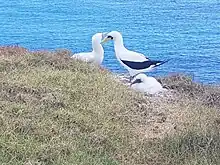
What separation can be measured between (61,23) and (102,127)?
9.95m

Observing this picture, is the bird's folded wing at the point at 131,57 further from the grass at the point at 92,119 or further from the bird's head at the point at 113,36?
the grass at the point at 92,119

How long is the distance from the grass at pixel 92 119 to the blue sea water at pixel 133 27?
3059 mm

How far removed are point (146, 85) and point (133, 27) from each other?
291 inches

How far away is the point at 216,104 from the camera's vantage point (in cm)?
775

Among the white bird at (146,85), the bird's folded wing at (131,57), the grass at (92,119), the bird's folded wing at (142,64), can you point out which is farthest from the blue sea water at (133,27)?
the grass at (92,119)

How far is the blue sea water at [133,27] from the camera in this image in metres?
12.4

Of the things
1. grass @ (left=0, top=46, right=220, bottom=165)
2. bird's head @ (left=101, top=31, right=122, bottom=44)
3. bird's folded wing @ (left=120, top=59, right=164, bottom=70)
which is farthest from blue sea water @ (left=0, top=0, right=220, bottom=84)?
grass @ (left=0, top=46, right=220, bottom=165)

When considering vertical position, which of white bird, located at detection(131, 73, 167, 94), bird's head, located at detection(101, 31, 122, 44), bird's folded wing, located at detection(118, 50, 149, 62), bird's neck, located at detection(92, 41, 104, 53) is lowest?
white bird, located at detection(131, 73, 167, 94)

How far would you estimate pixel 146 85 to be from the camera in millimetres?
8211

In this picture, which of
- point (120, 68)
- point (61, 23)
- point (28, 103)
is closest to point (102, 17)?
point (61, 23)

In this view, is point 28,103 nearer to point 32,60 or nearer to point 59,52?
point 32,60

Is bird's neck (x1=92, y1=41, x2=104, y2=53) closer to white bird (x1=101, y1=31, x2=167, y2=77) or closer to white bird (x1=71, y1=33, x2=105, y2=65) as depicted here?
white bird (x1=71, y1=33, x2=105, y2=65)

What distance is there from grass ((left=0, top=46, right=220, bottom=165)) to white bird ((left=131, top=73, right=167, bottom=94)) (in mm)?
225

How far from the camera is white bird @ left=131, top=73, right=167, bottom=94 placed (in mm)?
8180
